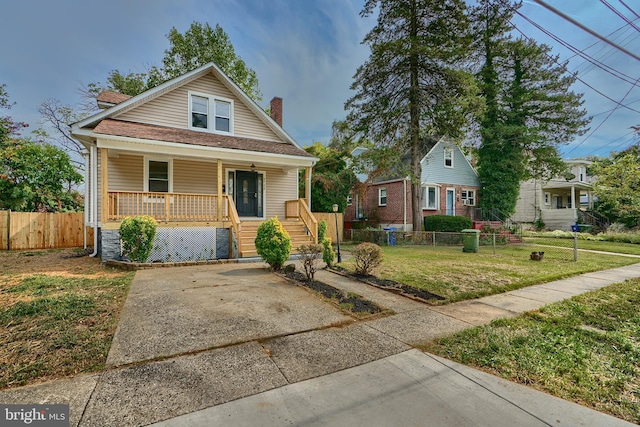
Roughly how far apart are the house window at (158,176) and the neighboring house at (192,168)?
36 mm

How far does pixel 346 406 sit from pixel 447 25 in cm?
1889

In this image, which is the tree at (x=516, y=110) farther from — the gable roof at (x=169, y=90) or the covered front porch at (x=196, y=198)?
the covered front porch at (x=196, y=198)

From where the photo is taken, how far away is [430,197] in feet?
72.2

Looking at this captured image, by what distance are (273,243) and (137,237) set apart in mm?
4007

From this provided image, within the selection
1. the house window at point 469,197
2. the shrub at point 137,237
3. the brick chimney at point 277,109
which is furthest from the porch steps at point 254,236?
the house window at point 469,197

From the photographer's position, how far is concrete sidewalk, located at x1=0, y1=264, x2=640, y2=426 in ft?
7.60

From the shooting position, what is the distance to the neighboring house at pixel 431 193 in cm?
2108


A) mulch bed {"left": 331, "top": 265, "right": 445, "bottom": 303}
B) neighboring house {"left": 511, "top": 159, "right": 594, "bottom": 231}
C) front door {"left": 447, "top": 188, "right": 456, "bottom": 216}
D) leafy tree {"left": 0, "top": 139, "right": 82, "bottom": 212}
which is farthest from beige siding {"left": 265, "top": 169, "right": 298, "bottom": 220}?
neighboring house {"left": 511, "top": 159, "right": 594, "bottom": 231}

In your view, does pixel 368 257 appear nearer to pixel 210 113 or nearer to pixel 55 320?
pixel 55 320

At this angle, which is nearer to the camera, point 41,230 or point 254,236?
point 254,236

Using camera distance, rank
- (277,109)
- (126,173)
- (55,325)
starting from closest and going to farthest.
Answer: (55,325)
(126,173)
(277,109)

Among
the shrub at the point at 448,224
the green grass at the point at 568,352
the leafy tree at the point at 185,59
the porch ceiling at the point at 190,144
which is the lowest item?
the green grass at the point at 568,352

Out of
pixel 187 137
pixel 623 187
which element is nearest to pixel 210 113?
pixel 187 137

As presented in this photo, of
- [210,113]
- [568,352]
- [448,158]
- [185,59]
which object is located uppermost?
[185,59]
